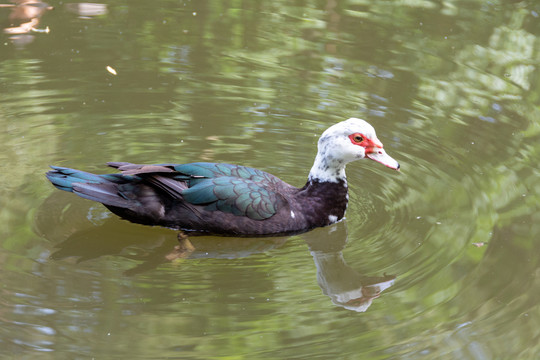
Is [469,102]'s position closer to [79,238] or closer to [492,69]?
[492,69]

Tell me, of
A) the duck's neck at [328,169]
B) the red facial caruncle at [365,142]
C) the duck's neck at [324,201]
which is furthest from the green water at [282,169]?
the red facial caruncle at [365,142]

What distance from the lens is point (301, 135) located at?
8.89 m

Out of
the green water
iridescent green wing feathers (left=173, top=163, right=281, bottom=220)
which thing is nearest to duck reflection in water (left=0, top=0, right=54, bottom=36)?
the green water

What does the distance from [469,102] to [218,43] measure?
3.41m

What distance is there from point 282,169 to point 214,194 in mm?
1489

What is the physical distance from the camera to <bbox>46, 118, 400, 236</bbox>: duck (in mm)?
7008

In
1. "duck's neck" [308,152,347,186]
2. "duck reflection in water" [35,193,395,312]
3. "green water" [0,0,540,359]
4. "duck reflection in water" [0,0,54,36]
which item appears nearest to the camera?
Answer: "green water" [0,0,540,359]

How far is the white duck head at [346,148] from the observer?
7.31 meters

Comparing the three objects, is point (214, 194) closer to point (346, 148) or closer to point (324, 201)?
point (324, 201)

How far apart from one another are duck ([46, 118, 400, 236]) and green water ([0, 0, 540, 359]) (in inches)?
6.2

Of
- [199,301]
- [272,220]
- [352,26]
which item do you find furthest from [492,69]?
[199,301]

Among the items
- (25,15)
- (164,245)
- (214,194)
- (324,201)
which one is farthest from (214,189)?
(25,15)

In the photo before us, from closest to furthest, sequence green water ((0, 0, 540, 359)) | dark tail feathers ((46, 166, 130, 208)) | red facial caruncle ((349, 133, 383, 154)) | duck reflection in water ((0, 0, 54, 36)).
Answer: green water ((0, 0, 540, 359))
dark tail feathers ((46, 166, 130, 208))
red facial caruncle ((349, 133, 383, 154))
duck reflection in water ((0, 0, 54, 36))

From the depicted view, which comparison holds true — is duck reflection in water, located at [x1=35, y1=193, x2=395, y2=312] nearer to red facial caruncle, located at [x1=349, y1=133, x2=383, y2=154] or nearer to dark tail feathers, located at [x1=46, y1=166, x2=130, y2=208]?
dark tail feathers, located at [x1=46, y1=166, x2=130, y2=208]
